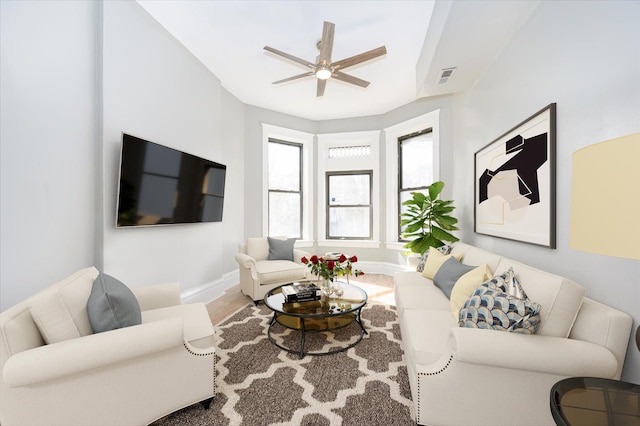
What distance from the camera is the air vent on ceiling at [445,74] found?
2913 mm

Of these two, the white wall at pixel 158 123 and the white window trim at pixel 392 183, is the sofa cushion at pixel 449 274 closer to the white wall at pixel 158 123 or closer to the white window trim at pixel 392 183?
the white window trim at pixel 392 183

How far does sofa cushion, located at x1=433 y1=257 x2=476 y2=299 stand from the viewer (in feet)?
7.66

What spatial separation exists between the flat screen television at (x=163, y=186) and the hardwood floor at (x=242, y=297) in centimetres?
110

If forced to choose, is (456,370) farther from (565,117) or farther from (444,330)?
(565,117)

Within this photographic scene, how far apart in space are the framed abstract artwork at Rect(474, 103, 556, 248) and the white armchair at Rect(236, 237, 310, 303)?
2336 mm

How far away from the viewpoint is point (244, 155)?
15.1 ft

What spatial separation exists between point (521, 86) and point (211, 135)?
3498mm

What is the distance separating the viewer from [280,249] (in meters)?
4.04

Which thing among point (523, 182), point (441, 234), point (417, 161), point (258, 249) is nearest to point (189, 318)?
point (258, 249)

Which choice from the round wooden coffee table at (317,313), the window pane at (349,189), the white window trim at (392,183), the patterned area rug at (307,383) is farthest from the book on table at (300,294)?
the window pane at (349,189)

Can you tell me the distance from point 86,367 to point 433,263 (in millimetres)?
2867

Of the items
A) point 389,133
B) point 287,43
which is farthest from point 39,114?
point 389,133

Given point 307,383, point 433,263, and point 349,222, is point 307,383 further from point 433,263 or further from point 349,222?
point 349,222

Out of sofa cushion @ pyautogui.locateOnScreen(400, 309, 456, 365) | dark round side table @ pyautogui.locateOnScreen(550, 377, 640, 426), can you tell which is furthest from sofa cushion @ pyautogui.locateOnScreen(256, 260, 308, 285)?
dark round side table @ pyautogui.locateOnScreen(550, 377, 640, 426)
